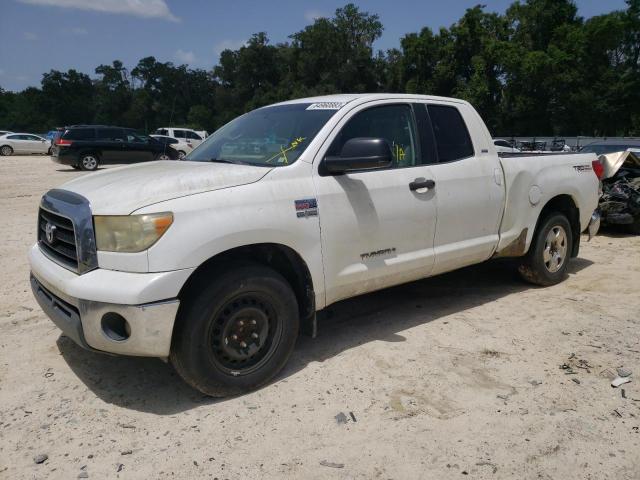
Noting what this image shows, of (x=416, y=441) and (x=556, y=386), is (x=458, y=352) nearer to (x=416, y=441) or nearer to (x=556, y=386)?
(x=556, y=386)

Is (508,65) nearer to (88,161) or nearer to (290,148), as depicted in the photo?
(88,161)

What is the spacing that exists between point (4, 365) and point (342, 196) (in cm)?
266

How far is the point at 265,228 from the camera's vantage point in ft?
10.9

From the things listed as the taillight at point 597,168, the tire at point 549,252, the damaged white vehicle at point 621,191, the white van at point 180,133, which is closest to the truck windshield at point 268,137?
the tire at point 549,252

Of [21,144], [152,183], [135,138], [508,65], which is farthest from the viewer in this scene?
[508,65]

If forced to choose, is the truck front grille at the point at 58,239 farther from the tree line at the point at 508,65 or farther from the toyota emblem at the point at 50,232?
the tree line at the point at 508,65

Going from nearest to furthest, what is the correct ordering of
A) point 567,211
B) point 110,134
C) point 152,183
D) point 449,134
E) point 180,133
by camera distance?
1. point 152,183
2. point 449,134
3. point 567,211
4. point 110,134
5. point 180,133

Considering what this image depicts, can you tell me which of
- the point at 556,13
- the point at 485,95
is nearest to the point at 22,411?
the point at 485,95

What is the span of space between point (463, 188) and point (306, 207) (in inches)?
64.8

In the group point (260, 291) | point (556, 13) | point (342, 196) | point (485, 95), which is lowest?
point (260, 291)

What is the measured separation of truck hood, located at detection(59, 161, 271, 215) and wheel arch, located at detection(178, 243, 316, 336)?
430mm

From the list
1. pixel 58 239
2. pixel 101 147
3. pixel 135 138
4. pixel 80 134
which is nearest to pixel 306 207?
pixel 58 239

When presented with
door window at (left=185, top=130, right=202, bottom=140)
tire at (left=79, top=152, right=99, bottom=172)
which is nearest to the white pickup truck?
tire at (left=79, top=152, right=99, bottom=172)

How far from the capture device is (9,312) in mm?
4828
